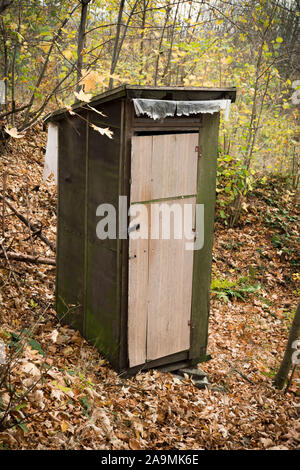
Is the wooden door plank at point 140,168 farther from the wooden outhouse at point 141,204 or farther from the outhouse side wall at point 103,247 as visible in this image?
the outhouse side wall at point 103,247

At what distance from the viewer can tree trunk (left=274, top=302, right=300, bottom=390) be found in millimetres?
5898

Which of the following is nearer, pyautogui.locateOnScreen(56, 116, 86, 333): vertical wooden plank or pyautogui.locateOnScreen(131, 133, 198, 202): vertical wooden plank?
pyautogui.locateOnScreen(131, 133, 198, 202): vertical wooden plank

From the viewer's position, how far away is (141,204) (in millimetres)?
5145

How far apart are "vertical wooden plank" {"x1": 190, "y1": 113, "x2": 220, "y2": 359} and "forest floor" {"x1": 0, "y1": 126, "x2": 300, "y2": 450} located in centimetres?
62

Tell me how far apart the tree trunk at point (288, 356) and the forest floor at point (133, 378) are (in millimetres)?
164

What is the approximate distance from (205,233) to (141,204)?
106cm

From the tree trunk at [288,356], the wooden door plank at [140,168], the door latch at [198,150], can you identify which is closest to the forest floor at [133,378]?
the tree trunk at [288,356]

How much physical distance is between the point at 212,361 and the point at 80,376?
7.85 ft

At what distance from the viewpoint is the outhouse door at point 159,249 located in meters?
5.10

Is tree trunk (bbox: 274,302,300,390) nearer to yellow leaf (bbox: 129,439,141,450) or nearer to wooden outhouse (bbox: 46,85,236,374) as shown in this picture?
wooden outhouse (bbox: 46,85,236,374)

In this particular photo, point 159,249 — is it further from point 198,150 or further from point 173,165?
point 198,150

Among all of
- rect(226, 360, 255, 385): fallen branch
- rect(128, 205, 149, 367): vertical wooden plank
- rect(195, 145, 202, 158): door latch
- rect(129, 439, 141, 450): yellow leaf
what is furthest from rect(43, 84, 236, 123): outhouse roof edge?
rect(226, 360, 255, 385): fallen branch

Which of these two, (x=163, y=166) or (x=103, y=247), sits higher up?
(x=163, y=166)

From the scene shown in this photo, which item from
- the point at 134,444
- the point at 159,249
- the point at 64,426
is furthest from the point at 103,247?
the point at 134,444
